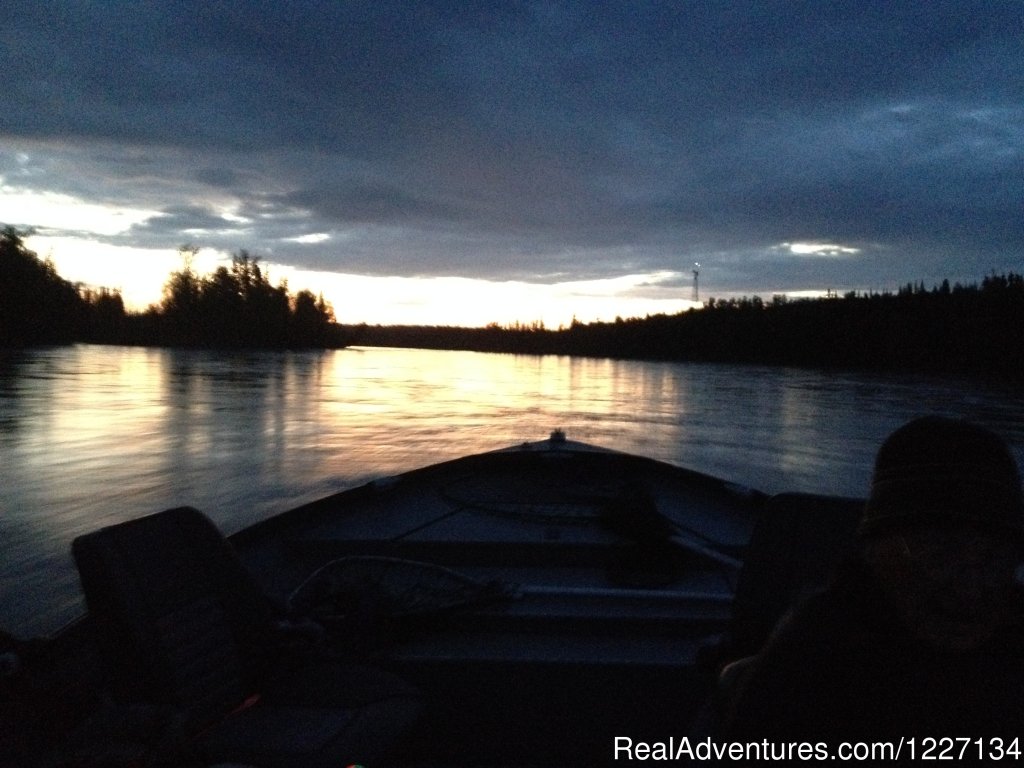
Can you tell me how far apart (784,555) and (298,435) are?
32.0 metres

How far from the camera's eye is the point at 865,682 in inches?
47.7

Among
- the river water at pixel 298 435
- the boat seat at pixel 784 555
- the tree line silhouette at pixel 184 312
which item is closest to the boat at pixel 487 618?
the boat seat at pixel 784 555

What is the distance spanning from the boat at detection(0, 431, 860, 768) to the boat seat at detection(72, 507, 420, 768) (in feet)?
0.06

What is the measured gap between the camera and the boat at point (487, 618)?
2.73 meters

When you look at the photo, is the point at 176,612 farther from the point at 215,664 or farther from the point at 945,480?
the point at 945,480

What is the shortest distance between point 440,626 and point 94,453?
24.5 metres

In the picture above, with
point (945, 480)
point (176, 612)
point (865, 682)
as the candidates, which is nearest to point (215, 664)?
point (176, 612)

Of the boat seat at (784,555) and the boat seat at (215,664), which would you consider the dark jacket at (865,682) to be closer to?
the boat seat at (784,555)

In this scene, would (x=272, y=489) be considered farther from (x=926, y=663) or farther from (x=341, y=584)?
(x=926, y=663)

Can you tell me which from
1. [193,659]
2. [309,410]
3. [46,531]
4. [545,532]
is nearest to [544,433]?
[309,410]

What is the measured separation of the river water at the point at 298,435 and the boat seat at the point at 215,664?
6836mm

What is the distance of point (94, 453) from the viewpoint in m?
24.8

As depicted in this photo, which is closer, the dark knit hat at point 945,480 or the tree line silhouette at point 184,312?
the dark knit hat at point 945,480

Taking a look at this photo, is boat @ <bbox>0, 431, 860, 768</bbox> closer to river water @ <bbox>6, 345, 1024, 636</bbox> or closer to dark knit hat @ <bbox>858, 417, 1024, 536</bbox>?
dark knit hat @ <bbox>858, 417, 1024, 536</bbox>
